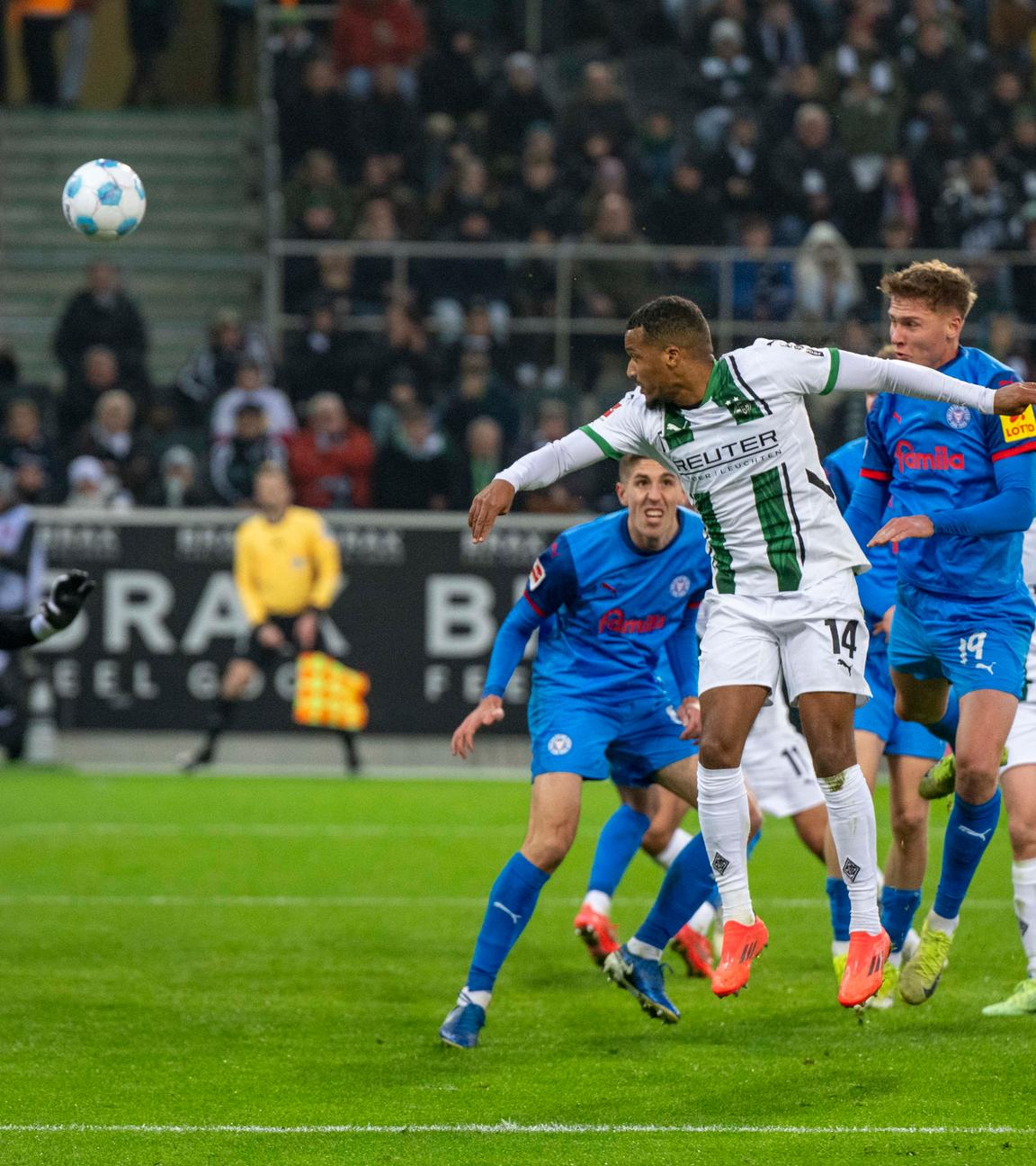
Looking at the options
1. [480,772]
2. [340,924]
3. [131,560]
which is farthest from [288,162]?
[340,924]

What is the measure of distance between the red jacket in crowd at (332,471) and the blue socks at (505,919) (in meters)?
9.55

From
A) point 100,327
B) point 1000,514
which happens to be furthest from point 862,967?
point 100,327

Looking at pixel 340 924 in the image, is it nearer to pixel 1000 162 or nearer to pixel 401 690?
pixel 401 690

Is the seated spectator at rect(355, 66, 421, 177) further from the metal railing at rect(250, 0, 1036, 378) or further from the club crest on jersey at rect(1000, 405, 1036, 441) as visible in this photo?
the club crest on jersey at rect(1000, 405, 1036, 441)

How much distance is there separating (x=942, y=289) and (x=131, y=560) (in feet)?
31.6

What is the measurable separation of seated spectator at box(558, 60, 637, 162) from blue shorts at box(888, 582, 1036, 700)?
41.4 feet

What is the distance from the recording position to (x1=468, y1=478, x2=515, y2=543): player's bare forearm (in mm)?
5699

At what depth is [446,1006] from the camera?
7.15 meters

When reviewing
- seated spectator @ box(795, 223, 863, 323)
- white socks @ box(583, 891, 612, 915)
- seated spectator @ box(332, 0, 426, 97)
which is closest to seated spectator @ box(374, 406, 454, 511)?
seated spectator @ box(795, 223, 863, 323)

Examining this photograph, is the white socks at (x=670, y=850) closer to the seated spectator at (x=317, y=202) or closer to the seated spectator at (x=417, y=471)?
the seated spectator at (x=417, y=471)

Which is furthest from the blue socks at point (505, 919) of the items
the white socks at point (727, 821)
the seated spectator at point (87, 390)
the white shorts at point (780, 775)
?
the seated spectator at point (87, 390)

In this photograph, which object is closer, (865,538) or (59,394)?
(865,538)

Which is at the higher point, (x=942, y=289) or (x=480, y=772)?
(x=942, y=289)

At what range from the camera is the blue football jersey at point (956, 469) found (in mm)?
6363
